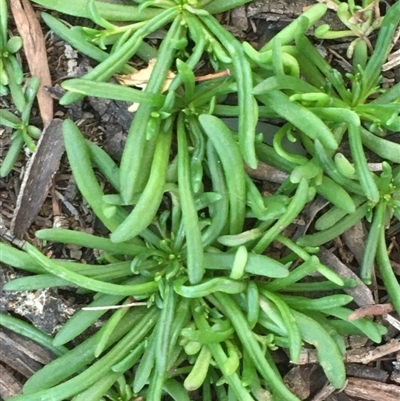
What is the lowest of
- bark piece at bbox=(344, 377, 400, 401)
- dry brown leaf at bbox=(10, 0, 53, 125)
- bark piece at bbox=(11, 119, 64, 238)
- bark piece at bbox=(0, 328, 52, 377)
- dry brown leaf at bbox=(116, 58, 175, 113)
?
bark piece at bbox=(344, 377, 400, 401)

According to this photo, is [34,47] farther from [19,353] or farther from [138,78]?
[19,353]

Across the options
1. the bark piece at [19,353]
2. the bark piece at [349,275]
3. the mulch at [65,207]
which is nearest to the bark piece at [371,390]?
the mulch at [65,207]

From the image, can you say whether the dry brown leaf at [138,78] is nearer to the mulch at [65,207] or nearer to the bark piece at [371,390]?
the mulch at [65,207]

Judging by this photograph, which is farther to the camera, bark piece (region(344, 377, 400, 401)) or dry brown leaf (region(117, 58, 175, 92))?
bark piece (region(344, 377, 400, 401))

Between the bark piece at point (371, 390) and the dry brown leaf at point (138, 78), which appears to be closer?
the dry brown leaf at point (138, 78)

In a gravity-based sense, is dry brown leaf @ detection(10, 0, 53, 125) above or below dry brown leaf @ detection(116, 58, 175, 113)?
above

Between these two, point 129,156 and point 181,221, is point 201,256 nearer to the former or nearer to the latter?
point 181,221

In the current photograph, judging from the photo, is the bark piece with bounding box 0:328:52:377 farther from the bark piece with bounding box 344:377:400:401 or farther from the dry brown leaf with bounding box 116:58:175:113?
the bark piece with bounding box 344:377:400:401

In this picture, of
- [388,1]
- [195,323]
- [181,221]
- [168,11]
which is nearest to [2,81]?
[168,11]

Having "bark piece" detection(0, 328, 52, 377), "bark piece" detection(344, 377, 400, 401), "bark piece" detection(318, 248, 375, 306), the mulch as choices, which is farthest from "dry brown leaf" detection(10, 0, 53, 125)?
"bark piece" detection(344, 377, 400, 401)
